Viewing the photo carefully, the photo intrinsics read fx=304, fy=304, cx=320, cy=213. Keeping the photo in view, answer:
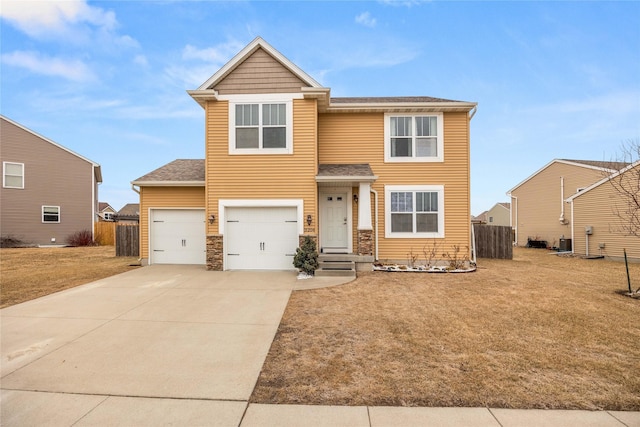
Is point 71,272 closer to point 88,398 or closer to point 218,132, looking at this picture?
point 218,132

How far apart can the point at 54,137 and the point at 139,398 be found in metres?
25.8

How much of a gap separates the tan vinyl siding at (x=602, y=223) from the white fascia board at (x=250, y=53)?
16.6 metres

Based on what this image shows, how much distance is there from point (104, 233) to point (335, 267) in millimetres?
21522

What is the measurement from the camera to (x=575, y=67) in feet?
49.8

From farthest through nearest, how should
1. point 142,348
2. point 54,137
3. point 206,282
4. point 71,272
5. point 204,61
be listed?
point 54,137
point 204,61
point 71,272
point 206,282
point 142,348

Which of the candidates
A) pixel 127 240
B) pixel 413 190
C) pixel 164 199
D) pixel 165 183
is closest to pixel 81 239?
pixel 127 240

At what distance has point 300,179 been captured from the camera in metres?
10.5

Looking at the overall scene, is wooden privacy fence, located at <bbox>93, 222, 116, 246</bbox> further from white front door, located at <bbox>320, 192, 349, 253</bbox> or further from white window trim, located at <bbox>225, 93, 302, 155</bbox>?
white front door, located at <bbox>320, 192, 349, 253</bbox>

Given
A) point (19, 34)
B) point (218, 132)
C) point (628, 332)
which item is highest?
point (19, 34)

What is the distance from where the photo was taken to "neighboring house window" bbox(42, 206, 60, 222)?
20.7 metres

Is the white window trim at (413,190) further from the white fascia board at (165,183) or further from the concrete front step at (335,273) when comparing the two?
the white fascia board at (165,183)

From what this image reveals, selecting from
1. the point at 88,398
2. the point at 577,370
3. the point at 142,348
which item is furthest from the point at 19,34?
the point at 577,370

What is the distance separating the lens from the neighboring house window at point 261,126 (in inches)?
414

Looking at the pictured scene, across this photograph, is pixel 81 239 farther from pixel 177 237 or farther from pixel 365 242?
Answer: pixel 365 242
